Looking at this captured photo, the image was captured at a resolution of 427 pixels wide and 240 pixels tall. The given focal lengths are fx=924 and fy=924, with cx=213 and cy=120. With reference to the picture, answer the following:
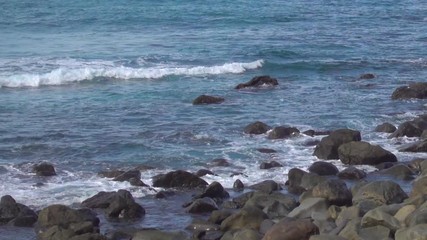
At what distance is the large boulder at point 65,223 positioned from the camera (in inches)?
675

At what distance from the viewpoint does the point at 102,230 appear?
18156 mm

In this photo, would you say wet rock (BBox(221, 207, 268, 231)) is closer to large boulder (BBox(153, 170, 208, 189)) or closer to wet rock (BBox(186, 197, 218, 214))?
wet rock (BBox(186, 197, 218, 214))

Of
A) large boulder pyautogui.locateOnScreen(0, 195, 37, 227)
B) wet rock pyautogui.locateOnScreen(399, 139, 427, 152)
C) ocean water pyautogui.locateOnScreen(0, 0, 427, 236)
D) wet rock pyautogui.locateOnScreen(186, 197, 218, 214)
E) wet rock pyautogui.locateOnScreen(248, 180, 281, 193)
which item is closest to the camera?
large boulder pyautogui.locateOnScreen(0, 195, 37, 227)

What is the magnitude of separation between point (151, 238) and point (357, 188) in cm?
475

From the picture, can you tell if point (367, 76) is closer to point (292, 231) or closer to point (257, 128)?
point (257, 128)

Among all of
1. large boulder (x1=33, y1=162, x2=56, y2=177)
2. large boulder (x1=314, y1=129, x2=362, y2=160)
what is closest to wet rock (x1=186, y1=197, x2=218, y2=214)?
large boulder (x1=33, y1=162, x2=56, y2=177)

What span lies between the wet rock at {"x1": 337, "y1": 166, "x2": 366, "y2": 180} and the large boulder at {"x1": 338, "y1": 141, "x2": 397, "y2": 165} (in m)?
0.97

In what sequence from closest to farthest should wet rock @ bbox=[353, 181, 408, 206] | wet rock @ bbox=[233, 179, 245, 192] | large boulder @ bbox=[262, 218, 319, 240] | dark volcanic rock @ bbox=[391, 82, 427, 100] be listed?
large boulder @ bbox=[262, 218, 319, 240] → wet rock @ bbox=[353, 181, 408, 206] → wet rock @ bbox=[233, 179, 245, 192] → dark volcanic rock @ bbox=[391, 82, 427, 100]

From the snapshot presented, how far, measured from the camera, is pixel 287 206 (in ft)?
61.0

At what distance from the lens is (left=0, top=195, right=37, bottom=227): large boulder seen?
18.4 metres

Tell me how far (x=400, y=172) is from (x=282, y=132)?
16.6 feet

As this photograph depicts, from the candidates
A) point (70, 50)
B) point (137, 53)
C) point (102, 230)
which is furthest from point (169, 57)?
point (102, 230)

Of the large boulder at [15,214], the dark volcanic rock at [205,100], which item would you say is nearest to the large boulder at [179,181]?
the large boulder at [15,214]

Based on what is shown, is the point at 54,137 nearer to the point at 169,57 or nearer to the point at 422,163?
the point at 422,163
